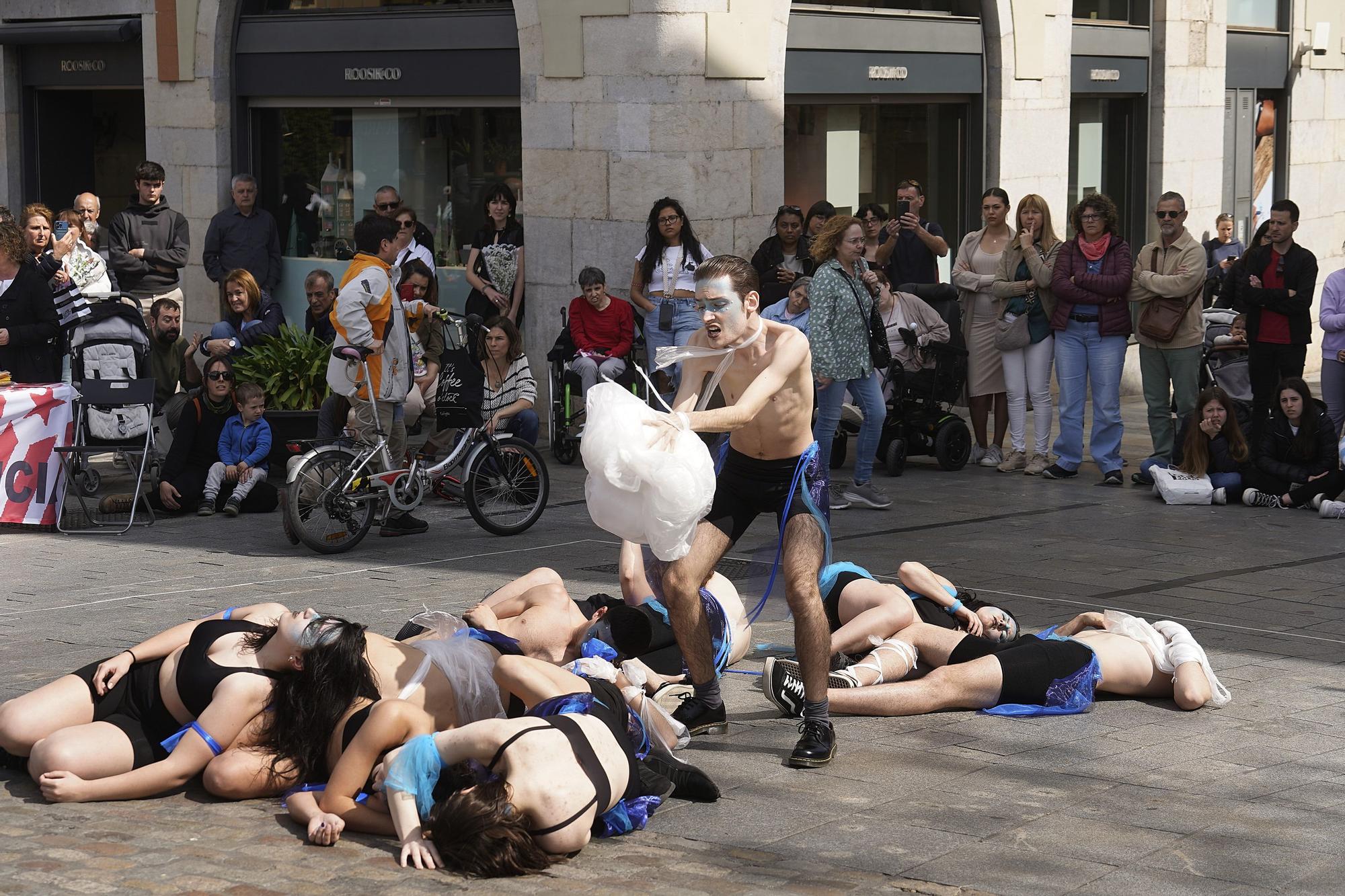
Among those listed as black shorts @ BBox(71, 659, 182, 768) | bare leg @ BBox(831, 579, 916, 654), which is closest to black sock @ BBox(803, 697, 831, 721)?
bare leg @ BBox(831, 579, 916, 654)

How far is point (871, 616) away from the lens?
23.8 ft

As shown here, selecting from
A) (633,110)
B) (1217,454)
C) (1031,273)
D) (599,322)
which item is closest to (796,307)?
(599,322)

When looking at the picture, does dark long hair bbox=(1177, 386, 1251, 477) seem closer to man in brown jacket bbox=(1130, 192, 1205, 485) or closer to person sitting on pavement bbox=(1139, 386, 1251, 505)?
person sitting on pavement bbox=(1139, 386, 1251, 505)

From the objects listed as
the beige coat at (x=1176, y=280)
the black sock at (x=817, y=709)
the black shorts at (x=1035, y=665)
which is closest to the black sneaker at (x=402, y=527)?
the black shorts at (x=1035, y=665)

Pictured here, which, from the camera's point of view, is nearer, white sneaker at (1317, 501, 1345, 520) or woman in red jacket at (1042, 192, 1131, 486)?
white sneaker at (1317, 501, 1345, 520)

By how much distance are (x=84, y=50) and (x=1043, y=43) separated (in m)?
9.69

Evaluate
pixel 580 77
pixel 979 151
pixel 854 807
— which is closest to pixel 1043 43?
pixel 979 151

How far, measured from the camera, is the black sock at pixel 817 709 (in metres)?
6.25

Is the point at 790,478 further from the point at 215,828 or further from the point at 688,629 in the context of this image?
the point at 215,828

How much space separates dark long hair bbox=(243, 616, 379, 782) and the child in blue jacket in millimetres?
6080

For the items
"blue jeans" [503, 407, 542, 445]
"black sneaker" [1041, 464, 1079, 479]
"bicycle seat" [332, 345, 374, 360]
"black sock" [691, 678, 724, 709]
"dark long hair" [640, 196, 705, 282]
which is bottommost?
"black sock" [691, 678, 724, 709]

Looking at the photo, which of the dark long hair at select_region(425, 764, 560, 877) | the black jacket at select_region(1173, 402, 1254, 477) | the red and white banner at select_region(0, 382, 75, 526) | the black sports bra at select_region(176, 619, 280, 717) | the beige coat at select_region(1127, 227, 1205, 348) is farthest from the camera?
the beige coat at select_region(1127, 227, 1205, 348)

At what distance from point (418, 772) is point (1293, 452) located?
26.9ft

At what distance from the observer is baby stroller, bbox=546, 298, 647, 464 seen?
13.3 m
